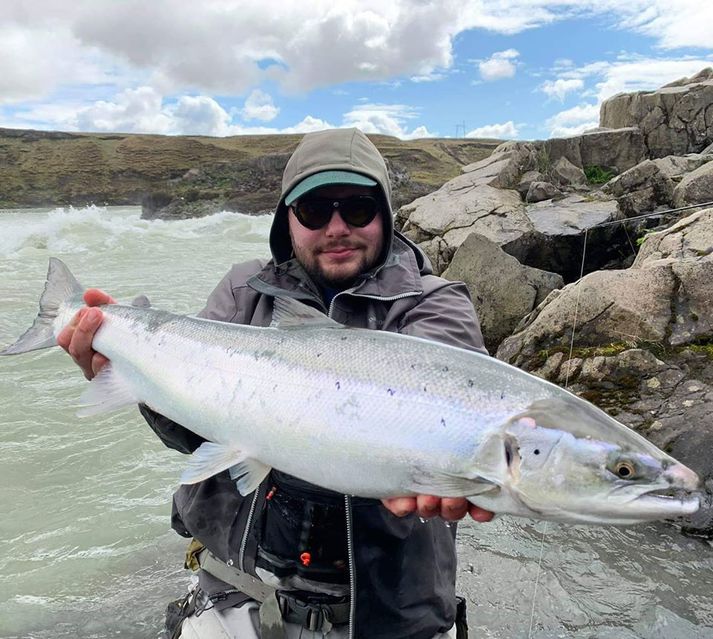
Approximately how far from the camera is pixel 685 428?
4.77 metres

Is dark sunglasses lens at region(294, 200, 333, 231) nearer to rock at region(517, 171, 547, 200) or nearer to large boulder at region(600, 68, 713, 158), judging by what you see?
rock at region(517, 171, 547, 200)

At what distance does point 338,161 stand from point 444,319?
3.25 ft

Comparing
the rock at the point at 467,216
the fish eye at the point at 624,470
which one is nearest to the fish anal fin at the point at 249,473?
the fish eye at the point at 624,470

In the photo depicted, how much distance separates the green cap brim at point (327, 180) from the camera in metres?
3.03

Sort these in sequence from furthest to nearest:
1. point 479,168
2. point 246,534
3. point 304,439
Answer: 1. point 479,168
2. point 246,534
3. point 304,439

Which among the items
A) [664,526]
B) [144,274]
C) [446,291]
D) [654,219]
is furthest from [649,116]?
[446,291]

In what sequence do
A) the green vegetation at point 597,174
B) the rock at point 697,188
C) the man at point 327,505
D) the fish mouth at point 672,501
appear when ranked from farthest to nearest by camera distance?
1. the green vegetation at point 597,174
2. the rock at point 697,188
3. the man at point 327,505
4. the fish mouth at point 672,501

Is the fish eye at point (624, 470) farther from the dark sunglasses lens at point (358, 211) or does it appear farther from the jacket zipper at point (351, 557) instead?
the dark sunglasses lens at point (358, 211)

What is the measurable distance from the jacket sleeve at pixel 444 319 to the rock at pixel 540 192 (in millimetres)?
10385

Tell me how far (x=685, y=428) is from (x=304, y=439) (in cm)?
375

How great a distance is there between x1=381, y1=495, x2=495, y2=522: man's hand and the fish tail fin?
91.1 inches

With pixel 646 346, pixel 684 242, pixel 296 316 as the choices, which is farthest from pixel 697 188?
pixel 296 316

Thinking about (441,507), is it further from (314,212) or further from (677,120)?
(677,120)

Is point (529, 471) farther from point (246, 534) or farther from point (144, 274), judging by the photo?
point (144, 274)
